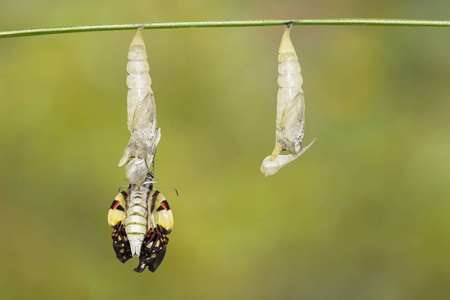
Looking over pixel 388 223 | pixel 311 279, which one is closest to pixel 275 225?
pixel 311 279

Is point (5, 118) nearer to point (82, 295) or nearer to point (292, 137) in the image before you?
point (82, 295)

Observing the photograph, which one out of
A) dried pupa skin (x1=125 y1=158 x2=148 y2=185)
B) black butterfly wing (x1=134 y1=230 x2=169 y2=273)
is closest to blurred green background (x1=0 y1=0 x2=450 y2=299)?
black butterfly wing (x1=134 y1=230 x2=169 y2=273)

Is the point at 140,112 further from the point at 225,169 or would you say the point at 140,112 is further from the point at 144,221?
the point at 225,169

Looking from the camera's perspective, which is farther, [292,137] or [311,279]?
[311,279]

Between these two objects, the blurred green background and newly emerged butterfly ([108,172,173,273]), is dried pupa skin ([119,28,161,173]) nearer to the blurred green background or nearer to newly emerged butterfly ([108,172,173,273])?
newly emerged butterfly ([108,172,173,273])

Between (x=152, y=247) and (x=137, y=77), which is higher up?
(x=137, y=77)

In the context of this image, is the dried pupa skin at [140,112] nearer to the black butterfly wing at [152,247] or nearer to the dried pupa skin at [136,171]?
the dried pupa skin at [136,171]

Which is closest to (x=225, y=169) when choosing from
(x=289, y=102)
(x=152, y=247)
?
(x=152, y=247)
